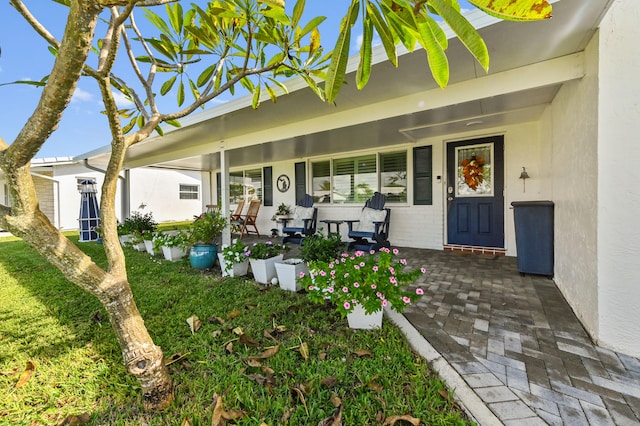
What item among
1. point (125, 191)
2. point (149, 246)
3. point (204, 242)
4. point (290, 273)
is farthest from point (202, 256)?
point (125, 191)

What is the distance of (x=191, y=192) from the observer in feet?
53.3

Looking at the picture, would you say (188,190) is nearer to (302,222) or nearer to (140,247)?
(140,247)

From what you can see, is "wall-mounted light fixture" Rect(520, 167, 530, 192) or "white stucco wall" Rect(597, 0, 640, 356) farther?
"wall-mounted light fixture" Rect(520, 167, 530, 192)

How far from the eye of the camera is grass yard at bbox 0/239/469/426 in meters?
1.33

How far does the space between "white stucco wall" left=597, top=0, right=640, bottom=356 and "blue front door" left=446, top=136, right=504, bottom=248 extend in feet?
9.99

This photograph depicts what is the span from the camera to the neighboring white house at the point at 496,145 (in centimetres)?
177

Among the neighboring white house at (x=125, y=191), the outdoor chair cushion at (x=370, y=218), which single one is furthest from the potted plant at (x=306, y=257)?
the neighboring white house at (x=125, y=191)

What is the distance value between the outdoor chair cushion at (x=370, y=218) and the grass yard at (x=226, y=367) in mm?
2882

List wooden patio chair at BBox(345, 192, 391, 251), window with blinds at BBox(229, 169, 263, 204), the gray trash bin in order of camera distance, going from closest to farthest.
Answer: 1. the gray trash bin
2. wooden patio chair at BBox(345, 192, 391, 251)
3. window with blinds at BBox(229, 169, 263, 204)

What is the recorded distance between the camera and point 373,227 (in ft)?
17.7

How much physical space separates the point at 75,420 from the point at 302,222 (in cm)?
542

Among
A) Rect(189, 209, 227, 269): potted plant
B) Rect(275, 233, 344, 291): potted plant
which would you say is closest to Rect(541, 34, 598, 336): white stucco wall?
Rect(275, 233, 344, 291): potted plant

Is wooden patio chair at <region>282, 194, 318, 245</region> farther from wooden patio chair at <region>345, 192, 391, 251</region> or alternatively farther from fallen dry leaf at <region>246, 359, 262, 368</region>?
fallen dry leaf at <region>246, 359, 262, 368</region>

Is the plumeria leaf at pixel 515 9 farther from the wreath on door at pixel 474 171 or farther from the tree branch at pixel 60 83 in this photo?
the wreath on door at pixel 474 171
